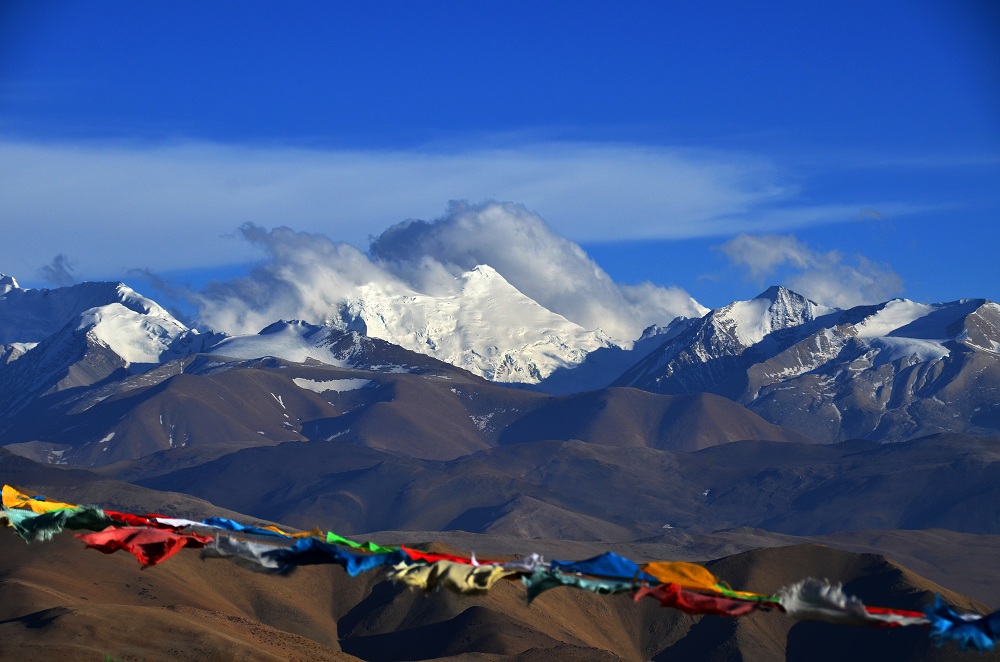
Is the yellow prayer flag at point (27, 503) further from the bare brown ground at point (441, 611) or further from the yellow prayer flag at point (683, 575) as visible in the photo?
the bare brown ground at point (441, 611)

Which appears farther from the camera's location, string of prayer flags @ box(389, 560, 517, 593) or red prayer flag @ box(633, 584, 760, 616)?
string of prayer flags @ box(389, 560, 517, 593)

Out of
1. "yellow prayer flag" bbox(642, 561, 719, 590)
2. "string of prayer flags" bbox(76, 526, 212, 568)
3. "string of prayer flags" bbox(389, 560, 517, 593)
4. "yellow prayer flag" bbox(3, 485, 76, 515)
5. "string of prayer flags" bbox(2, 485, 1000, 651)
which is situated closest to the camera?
"string of prayer flags" bbox(2, 485, 1000, 651)

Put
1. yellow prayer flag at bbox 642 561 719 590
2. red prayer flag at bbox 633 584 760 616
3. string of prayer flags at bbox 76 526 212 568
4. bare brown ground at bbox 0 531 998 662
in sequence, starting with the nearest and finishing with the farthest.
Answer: red prayer flag at bbox 633 584 760 616, yellow prayer flag at bbox 642 561 719 590, string of prayer flags at bbox 76 526 212 568, bare brown ground at bbox 0 531 998 662

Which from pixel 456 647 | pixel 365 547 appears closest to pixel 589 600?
pixel 456 647

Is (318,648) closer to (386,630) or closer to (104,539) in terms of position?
(386,630)

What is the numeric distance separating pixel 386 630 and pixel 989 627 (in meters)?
77.3

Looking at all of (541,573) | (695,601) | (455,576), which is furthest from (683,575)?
(455,576)

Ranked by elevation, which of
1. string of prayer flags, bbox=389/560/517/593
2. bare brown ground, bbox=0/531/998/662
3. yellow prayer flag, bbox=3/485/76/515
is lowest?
bare brown ground, bbox=0/531/998/662

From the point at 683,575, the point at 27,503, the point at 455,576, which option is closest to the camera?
the point at 683,575

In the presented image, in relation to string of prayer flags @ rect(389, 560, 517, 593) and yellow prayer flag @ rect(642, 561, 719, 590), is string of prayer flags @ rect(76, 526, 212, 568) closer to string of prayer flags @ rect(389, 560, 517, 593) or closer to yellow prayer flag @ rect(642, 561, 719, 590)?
string of prayer flags @ rect(389, 560, 517, 593)

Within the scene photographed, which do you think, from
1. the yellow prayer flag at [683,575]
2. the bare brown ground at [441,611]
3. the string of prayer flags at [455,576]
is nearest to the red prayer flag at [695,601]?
the yellow prayer flag at [683,575]

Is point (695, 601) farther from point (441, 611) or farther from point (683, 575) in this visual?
point (441, 611)

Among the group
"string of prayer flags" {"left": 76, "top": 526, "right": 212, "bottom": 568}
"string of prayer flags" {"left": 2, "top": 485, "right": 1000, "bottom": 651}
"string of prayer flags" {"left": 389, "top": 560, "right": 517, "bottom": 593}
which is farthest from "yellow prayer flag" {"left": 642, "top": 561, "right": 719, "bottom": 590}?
"string of prayer flags" {"left": 76, "top": 526, "right": 212, "bottom": 568}

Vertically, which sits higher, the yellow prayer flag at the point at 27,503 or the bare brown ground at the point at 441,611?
the yellow prayer flag at the point at 27,503
